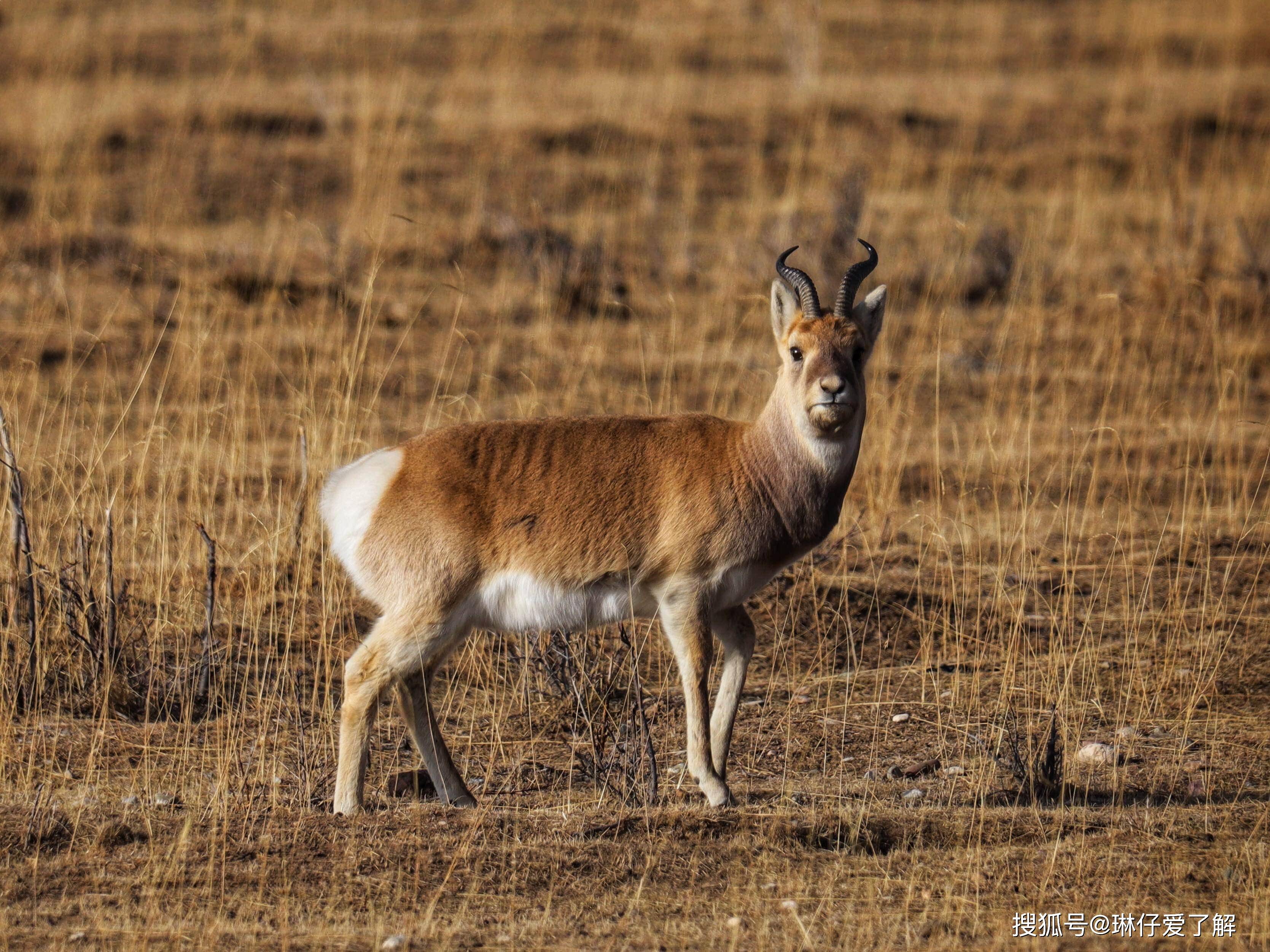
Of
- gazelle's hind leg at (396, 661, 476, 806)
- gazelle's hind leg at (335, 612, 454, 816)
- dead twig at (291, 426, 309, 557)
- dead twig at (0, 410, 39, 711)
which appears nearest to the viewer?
gazelle's hind leg at (335, 612, 454, 816)

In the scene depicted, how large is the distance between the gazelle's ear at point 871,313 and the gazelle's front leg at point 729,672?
1.22 m

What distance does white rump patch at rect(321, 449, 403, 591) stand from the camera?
6.00 metres

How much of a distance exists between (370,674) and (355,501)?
66 cm

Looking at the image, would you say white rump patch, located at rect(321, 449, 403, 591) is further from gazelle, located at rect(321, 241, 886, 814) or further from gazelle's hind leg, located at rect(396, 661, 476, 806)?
gazelle's hind leg, located at rect(396, 661, 476, 806)

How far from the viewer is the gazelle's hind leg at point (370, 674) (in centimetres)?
584

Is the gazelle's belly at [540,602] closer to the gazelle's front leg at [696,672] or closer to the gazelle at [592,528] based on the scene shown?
the gazelle at [592,528]

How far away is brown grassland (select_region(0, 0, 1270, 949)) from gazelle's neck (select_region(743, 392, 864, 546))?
1071 millimetres

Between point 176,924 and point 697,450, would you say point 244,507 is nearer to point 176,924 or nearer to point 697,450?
point 697,450

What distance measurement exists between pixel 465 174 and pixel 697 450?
1128 centimetres

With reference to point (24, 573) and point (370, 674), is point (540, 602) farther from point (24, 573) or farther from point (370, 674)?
point (24, 573)

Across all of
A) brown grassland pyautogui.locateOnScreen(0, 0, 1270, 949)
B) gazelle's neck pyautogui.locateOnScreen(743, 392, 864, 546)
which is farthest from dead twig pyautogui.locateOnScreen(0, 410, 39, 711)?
gazelle's neck pyautogui.locateOnScreen(743, 392, 864, 546)

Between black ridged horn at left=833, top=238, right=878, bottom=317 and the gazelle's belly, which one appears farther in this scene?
black ridged horn at left=833, top=238, right=878, bottom=317

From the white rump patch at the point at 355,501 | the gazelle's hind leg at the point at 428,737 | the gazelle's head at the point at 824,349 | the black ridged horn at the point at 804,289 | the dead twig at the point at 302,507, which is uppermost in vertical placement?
the black ridged horn at the point at 804,289

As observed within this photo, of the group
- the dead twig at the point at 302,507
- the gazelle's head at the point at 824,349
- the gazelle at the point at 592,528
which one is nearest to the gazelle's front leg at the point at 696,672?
the gazelle at the point at 592,528
